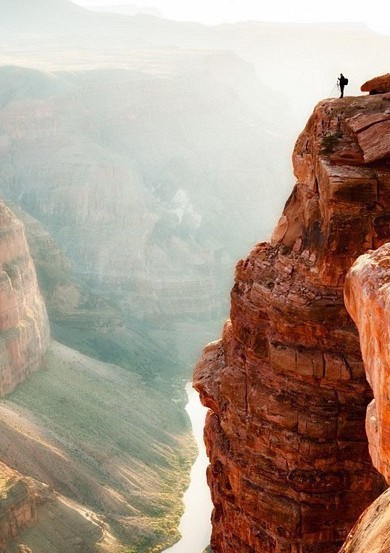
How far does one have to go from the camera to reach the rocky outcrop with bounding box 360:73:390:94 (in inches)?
1025

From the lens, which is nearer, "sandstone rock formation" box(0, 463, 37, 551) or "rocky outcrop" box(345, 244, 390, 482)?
"rocky outcrop" box(345, 244, 390, 482)

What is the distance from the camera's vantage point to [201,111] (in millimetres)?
153125

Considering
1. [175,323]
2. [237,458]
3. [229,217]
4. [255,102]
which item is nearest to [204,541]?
[237,458]

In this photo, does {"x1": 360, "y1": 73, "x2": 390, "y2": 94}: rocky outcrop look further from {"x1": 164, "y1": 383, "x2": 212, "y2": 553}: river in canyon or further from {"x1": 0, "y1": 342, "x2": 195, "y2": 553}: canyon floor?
{"x1": 164, "y1": 383, "x2": 212, "y2": 553}: river in canyon

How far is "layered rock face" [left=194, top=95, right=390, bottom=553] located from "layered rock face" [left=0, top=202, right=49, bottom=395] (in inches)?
1848

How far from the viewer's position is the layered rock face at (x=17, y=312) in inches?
2820

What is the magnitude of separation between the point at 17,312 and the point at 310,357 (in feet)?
176

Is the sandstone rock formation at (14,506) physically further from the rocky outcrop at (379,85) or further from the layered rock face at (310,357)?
the rocky outcrop at (379,85)

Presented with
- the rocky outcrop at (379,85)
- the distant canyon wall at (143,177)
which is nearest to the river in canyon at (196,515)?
the rocky outcrop at (379,85)

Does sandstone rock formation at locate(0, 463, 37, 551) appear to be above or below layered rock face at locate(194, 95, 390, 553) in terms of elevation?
below

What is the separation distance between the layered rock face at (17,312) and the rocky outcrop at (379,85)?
1996 inches

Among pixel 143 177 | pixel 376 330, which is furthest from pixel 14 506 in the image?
pixel 143 177

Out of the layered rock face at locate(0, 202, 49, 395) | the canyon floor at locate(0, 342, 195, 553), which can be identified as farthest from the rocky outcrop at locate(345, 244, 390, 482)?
the layered rock face at locate(0, 202, 49, 395)

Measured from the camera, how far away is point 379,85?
2619cm
